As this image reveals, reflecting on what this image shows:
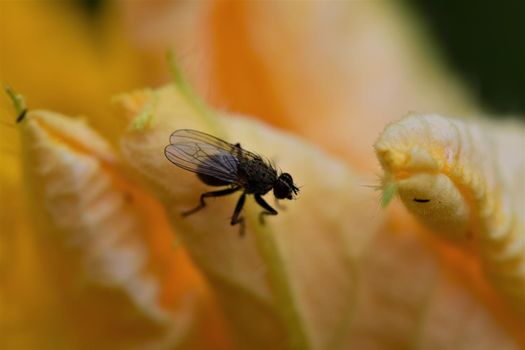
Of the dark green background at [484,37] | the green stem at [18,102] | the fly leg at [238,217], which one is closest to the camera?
the green stem at [18,102]

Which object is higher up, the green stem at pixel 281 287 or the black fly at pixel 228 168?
the black fly at pixel 228 168

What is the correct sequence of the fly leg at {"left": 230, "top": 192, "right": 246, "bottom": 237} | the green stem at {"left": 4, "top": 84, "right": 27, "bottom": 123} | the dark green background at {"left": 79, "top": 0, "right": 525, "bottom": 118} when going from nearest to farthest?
the green stem at {"left": 4, "top": 84, "right": 27, "bottom": 123} → the fly leg at {"left": 230, "top": 192, "right": 246, "bottom": 237} → the dark green background at {"left": 79, "top": 0, "right": 525, "bottom": 118}

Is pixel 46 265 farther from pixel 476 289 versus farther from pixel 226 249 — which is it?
pixel 476 289

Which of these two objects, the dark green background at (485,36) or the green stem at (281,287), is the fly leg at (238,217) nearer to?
the green stem at (281,287)

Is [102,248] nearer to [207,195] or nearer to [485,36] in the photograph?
[207,195]

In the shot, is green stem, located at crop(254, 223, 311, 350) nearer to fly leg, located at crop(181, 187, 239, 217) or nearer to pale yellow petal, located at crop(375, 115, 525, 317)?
fly leg, located at crop(181, 187, 239, 217)

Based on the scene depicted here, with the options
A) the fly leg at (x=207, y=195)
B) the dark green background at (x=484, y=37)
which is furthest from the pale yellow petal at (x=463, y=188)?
the dark green background at (x=484, y=37)

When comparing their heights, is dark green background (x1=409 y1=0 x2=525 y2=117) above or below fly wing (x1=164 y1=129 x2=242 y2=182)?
above

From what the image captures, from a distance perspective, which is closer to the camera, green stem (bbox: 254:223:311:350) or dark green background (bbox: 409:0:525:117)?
green stem (bbox: 254:223:311:350)

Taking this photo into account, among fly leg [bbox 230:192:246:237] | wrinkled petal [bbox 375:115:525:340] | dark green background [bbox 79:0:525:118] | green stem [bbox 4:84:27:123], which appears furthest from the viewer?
dark green background [bbox 79:0:525:118]

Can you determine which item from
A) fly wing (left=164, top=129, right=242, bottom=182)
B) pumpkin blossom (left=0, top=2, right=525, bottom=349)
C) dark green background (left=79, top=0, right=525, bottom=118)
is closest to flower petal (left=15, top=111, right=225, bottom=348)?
pumpkin blossom (left=0, top=2, right=525, bottom=349)
